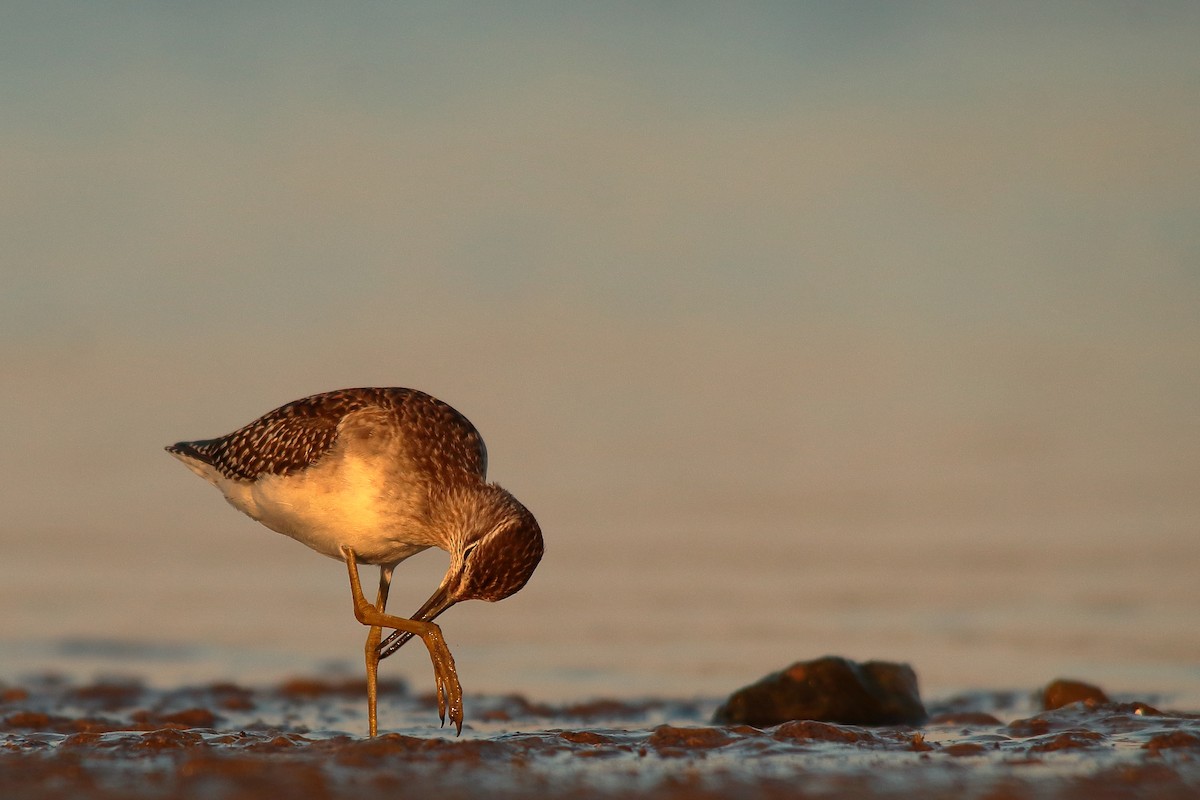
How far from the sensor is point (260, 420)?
1064 cm

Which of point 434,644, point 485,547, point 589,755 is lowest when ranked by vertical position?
point 589,755

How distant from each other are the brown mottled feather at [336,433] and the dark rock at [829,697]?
2.38 metres

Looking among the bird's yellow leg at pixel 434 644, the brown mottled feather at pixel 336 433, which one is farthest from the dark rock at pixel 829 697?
the brown mottled feather at pixel 336 433

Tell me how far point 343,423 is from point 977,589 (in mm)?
7393

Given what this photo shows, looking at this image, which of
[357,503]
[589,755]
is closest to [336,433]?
[357,503]

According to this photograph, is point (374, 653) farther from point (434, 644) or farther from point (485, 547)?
point (485, 547)

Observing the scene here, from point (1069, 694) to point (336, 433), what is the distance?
5.30 metres

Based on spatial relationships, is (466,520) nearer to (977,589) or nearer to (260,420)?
(260,420)

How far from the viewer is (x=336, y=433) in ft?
32.4

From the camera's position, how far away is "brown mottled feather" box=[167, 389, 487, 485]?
9.87 m

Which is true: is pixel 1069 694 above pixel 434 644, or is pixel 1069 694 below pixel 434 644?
below

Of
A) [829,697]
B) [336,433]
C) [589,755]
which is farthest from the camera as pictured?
[829,697]

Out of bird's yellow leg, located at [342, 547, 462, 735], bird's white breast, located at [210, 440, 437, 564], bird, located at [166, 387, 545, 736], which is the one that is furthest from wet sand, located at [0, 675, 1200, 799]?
bird's white breast, located at [210, 440, 437, 564]

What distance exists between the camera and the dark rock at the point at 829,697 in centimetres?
1027
